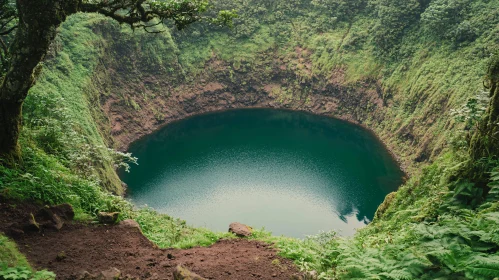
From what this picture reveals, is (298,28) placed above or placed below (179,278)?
above

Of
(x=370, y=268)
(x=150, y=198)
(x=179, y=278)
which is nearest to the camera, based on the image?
(x=370, y=268)

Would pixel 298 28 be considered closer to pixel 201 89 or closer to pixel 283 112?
pixel 283 112

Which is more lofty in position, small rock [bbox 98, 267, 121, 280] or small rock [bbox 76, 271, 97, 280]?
small rock [bbox 98, 267, 121, 280]

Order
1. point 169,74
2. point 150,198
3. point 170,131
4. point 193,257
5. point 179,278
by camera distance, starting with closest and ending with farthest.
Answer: point 179,278, point 193,257, point 150,198, point 170,131, point 169,74

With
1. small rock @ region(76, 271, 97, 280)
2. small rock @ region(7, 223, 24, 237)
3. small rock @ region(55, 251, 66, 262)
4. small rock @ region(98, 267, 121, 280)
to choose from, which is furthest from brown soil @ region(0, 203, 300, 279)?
small rock @ region(98, 267, 121, 280)

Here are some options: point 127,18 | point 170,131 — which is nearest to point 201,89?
point 170,131

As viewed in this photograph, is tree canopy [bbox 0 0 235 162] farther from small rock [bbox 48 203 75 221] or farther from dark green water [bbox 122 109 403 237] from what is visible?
dark green water [bbox 122 109 403 237]

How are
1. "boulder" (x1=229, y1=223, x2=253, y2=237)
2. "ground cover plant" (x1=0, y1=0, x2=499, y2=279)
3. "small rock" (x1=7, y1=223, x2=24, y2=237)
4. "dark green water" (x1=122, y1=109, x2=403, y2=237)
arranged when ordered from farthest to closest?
"dark green water" (x1=122, y1=109, x2=403, y2=237)
"boulder" (x1=229, y1=223, x2=253, y2=237)
"small rock" (x1=7, y1=223, x2=24, y2=237)
"ground cover plant" (x1=0, y1=0, x2=499, y2=279)

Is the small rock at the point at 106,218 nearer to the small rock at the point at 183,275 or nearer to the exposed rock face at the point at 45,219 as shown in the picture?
the exposed rock face at the point at 45,219
